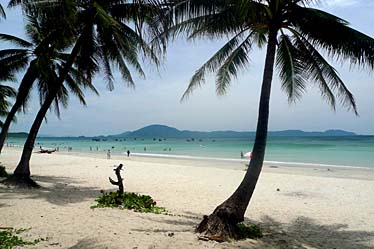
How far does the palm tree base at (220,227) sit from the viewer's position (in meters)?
5.88

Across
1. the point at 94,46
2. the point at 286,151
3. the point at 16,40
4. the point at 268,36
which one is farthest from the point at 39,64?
the point at 286,151

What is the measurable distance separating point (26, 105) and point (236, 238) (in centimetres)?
1211

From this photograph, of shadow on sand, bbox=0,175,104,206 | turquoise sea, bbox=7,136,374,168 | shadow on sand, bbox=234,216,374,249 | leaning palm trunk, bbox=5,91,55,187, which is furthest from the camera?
turquoise sea, bbox=7,136,374,168

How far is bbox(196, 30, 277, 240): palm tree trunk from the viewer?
6004 millimetres

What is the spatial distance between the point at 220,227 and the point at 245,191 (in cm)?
81

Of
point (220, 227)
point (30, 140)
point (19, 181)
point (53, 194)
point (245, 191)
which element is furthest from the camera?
point (30, 140)

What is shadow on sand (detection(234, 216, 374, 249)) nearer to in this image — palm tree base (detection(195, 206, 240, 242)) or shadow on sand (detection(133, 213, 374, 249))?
shadow on sand (detection(133, 213, 374, 249))

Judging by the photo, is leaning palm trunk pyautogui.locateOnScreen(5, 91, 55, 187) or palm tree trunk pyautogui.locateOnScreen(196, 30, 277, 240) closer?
palm tree trunk pyautogui.locateOnScreen(196, 30, 277, 240)

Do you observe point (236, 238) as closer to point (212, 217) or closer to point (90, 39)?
point (212, 217)

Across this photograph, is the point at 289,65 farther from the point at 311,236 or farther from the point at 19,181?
the point at 19,181

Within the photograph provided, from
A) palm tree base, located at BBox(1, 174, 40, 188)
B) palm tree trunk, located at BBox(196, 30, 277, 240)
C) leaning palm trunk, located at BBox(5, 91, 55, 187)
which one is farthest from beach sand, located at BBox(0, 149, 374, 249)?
leaning palm trunk, located at BBox(5, 91, 55, 187)

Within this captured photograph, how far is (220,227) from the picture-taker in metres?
5.98

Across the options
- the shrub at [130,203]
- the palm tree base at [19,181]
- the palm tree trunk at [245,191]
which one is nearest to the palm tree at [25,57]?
the palm tree base at [19,181]

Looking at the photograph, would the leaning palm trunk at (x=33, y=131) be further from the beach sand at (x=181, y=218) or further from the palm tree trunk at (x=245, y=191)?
the palm tree trunk at (x=245, y=191)
